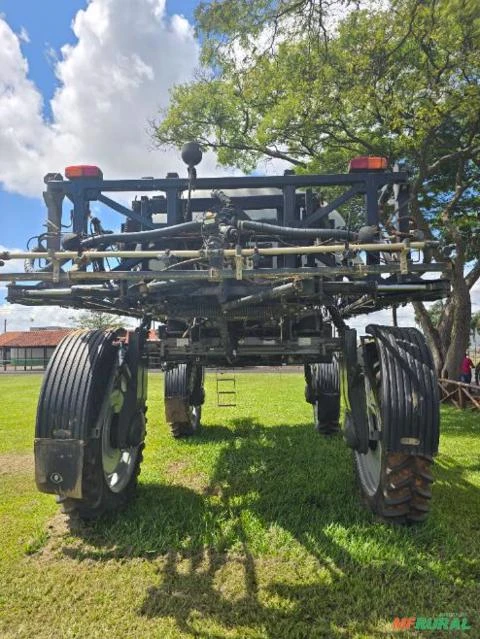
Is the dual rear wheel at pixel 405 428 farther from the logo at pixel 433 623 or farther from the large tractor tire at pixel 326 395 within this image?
the large tractor tire at pixel 326 395

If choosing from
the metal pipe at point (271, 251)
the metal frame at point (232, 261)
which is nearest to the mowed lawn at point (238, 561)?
the metal frame at point (232, 261)

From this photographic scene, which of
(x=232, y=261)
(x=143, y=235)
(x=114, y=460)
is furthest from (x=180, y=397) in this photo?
(x=232, y=261)

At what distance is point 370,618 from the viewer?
8.95 feet

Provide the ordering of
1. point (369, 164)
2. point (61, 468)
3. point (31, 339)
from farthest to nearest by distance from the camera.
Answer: point (31, 339), point (369, 164), point (61, 468)

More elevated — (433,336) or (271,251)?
(271,251)

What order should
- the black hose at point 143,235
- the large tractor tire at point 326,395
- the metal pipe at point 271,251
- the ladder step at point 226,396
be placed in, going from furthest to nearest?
the ladder step at point 226,396 → the large tractor tire at point 326,395 → the black hose at point 143,235 → the metal pipe at point 271,251

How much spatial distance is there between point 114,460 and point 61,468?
0.90 meters

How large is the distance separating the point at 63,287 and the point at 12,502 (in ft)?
7.19

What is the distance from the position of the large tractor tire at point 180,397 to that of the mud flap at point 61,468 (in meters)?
3.79

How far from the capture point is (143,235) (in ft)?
12.7

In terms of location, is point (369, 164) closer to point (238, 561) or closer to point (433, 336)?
point (238, 561)

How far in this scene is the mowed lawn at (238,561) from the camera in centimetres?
274

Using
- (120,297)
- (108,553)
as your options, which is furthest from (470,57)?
(108,553)

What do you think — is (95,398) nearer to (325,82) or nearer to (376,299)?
(376,299)
